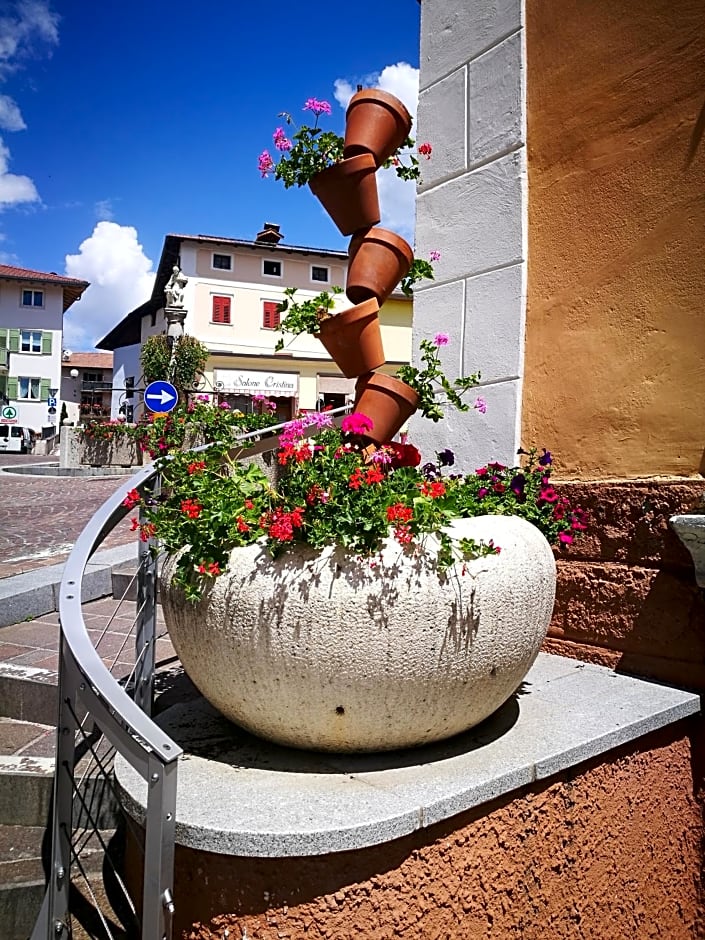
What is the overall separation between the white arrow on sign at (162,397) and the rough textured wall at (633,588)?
30.1 ft

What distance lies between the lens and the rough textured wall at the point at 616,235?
9.85 ft

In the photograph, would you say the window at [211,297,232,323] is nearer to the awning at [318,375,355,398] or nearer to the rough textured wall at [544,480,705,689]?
the awning at [318,375,355,398]

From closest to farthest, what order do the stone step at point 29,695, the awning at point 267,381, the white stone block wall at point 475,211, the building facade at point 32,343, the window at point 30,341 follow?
the stone step at point 29,695
the white stone block wall at point 475,211
the awning at point 267,381
the building facade at point 32,343
the window at point 30,341

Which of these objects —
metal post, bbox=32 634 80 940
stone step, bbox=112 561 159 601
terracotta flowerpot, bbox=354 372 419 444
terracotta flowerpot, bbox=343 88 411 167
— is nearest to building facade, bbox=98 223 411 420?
stone step, bbox=112 561 159 601

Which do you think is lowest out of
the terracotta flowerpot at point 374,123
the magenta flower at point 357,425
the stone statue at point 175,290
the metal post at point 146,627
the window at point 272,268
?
the metal post at point 146,627

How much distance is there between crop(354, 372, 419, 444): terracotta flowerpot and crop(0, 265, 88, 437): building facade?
4035 cm

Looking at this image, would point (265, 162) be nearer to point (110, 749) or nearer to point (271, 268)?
point (110, 749)

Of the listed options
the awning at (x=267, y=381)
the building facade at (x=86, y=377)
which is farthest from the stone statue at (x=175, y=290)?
the building facade at (x=86, y=377)

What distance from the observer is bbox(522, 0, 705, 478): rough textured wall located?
3.00 metres

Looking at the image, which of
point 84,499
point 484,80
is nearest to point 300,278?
point 84,499

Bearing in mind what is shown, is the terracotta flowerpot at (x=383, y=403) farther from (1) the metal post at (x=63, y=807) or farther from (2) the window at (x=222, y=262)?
(2) the window at (x=222, y=262)

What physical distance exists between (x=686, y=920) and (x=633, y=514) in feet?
5.04

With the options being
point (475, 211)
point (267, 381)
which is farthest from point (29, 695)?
point (267, 381)

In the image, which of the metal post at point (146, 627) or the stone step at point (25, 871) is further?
the metal post at point (146, 627)
